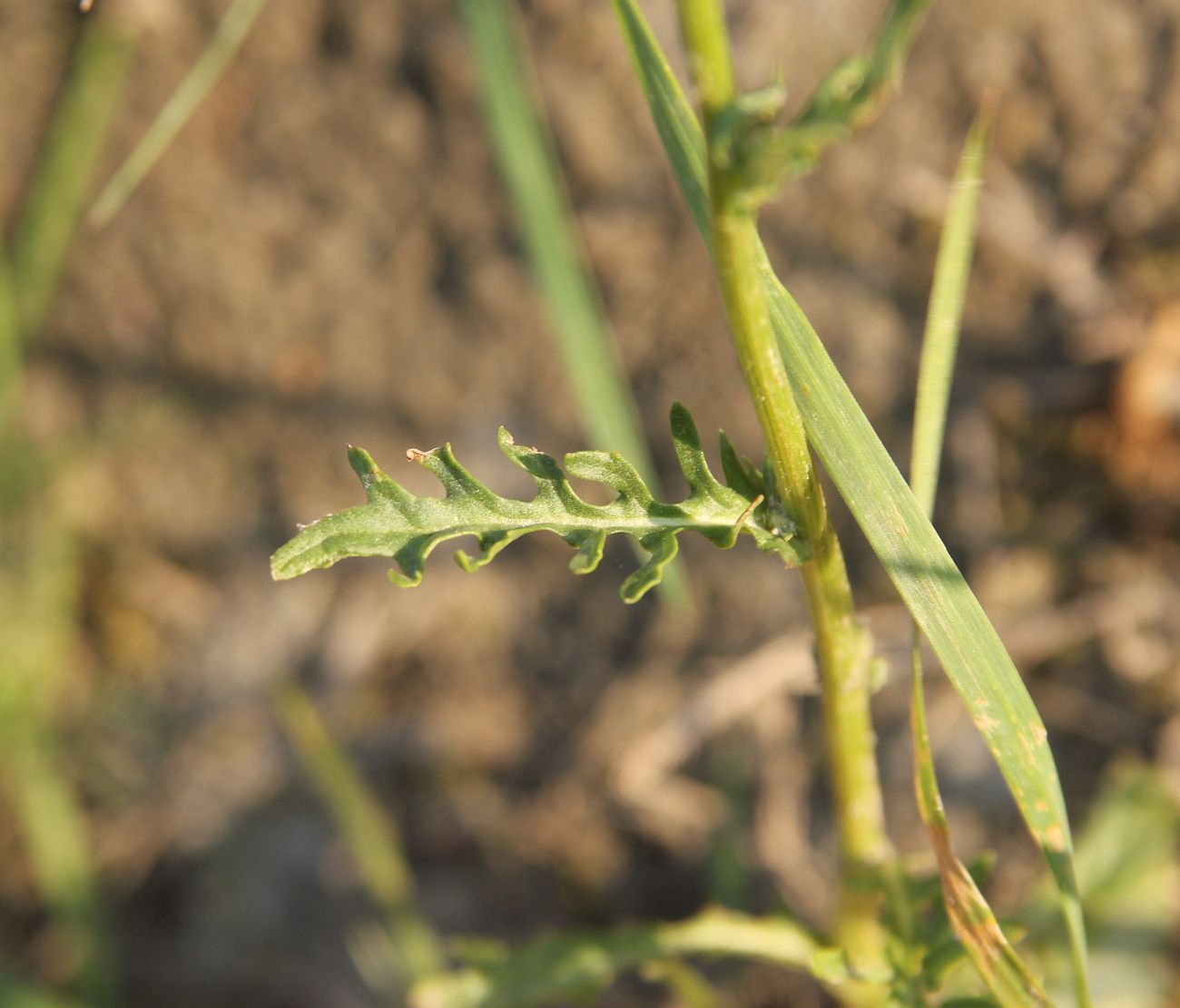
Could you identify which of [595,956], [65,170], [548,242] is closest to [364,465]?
[595,956]

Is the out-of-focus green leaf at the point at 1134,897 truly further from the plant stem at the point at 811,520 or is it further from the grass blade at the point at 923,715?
the grass blade at the point at 923,715

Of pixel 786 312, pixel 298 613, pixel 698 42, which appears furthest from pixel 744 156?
pixel 298 613

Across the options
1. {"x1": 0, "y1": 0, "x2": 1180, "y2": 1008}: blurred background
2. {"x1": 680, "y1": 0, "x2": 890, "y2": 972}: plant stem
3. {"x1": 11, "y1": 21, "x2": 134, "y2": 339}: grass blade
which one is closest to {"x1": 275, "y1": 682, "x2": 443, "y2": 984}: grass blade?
{"x1": 0, "y1": 0, "x2": 1180, "y2": 1008}: blurred background

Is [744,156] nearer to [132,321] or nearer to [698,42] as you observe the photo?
[698,42]

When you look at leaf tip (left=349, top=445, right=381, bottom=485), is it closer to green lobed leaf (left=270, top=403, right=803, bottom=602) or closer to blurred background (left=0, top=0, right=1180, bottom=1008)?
green lobed leaf (left=270, top=403, right=803, bottom=602)

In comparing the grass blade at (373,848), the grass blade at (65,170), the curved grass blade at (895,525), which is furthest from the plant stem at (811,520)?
the grass blade at (65,170)

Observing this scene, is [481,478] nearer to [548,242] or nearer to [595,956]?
[548,242]
